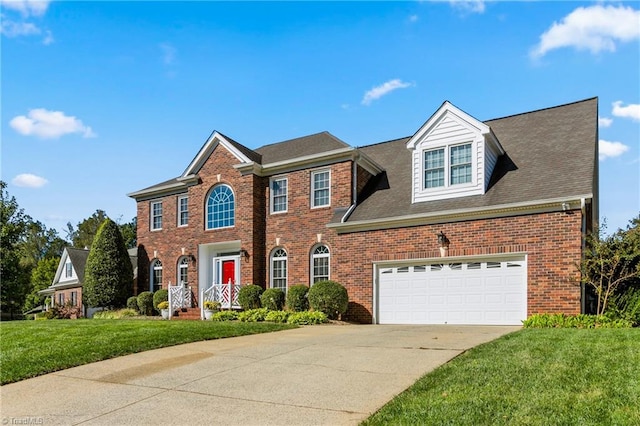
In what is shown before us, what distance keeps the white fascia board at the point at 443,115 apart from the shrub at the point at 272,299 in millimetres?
7430

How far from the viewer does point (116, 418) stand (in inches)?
225

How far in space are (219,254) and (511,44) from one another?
606 inches

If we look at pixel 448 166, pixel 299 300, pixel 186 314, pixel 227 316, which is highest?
pixel 448 166

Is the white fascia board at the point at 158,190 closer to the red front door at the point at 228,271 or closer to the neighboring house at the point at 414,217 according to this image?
the neighboring house at the point at 414,217

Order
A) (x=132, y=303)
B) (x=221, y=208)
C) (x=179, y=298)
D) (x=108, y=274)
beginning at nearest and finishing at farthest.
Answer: (x=221, y=208), (x=179, y=298), (x=132, y=303), (x=108, y=274)

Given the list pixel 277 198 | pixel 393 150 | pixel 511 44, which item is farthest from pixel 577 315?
pixel 277 198

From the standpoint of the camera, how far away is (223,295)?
20797mm

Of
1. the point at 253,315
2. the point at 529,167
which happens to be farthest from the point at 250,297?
the point at 529,167

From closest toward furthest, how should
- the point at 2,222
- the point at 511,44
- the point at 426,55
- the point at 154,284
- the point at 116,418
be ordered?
1. the point at 116,418
2. the point at 511,44
3. the point at 426,55
4. the point at 154,284
5. the point at 2,222

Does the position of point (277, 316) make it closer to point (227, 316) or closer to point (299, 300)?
point (299, 300)

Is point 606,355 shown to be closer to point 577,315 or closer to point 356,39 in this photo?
point 577,315

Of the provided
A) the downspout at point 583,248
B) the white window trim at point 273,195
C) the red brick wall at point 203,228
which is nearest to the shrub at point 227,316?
the red brick wall at point 203,228

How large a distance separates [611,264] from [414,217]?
565cm

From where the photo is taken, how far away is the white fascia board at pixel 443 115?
1616 cm
